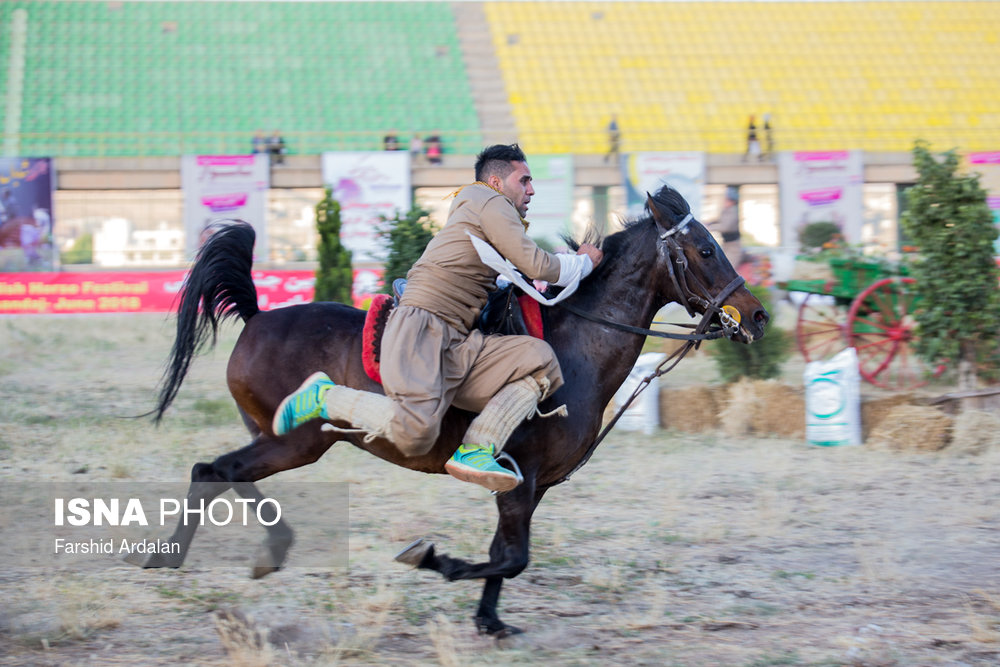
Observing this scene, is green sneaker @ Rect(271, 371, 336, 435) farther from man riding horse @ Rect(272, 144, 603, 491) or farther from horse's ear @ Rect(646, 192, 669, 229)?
horse's ear @ Rect(646, 192, 669, 229)

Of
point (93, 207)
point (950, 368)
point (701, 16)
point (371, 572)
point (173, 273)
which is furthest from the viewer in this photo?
point (701, 16)

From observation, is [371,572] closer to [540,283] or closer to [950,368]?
[540,283]

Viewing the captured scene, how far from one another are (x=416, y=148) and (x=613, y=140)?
577 centimetres

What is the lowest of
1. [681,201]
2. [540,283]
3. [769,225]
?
[540,283]

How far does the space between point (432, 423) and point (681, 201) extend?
1.70m

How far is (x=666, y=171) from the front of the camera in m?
24.7

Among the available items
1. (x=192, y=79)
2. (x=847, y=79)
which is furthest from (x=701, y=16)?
(x=192, y=79)

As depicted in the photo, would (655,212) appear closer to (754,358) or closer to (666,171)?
(754,358)

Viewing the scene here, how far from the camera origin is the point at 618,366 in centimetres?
468

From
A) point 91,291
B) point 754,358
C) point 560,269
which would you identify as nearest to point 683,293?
point 560,269

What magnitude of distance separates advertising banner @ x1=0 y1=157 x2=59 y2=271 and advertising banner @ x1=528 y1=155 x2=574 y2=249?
11.6 m

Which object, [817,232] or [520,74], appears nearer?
[817,232]

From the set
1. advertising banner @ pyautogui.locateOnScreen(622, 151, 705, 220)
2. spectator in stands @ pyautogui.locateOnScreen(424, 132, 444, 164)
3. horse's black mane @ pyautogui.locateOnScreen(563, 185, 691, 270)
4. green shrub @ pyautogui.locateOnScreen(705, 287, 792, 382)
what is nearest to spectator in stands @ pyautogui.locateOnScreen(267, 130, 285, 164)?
spectator in stands @ pyautogui.locateOnScreen(424, 132, 444, 164)

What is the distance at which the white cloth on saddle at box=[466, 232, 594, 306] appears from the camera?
4.28 m
